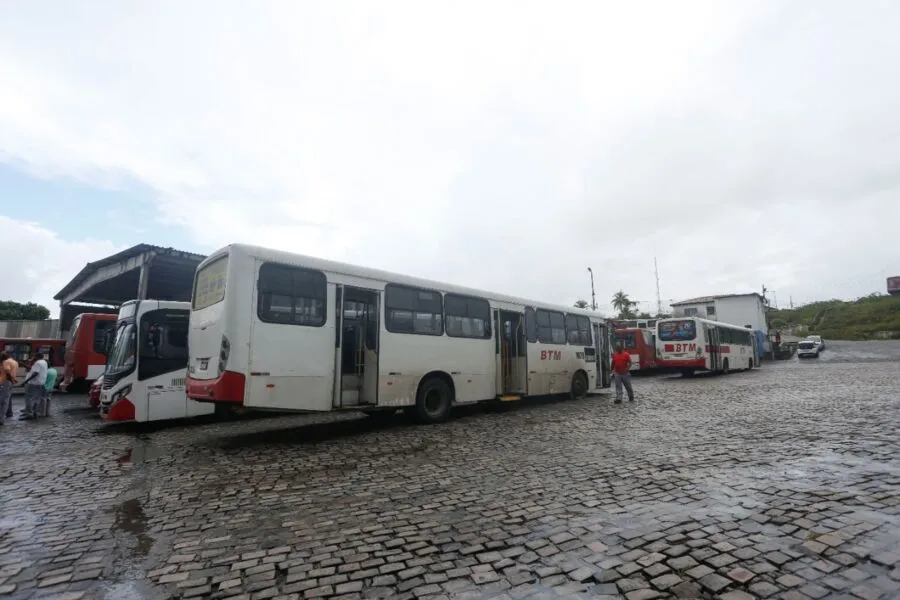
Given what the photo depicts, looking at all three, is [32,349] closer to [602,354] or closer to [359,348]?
[359,348]

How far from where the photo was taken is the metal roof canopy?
2333 centimetres

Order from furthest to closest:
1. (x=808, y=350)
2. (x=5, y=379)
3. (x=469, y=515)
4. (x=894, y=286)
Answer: (x=894, y=286), (x=808, y=350), (x=5, y=379), (x=469, y=515)

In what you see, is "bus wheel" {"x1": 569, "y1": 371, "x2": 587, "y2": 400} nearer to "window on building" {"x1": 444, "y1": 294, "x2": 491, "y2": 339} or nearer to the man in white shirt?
"window on building" {"x1": 444, "y1": 294, "x2": 491, "y2": 339}

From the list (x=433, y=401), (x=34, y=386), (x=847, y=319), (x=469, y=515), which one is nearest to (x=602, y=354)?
(x=433, y=401)

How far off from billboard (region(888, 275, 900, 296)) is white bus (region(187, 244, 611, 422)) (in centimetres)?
10609

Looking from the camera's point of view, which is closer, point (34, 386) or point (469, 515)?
point (469, 515)

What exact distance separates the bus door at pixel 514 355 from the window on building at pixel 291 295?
219 inches

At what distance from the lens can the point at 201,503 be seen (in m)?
5.19

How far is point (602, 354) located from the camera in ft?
54.8

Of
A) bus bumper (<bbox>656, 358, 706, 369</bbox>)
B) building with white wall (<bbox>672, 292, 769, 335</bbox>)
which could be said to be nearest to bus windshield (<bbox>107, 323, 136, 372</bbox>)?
bus bumper (<bbox>656, 358, 706, 369</bbox>)

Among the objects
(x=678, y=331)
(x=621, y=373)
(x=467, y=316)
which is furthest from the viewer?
(x=678, y=331)

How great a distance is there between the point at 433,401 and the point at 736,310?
4498cm

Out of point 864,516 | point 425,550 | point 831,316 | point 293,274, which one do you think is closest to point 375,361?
point 293,274

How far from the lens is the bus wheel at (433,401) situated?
10297 millimetres
